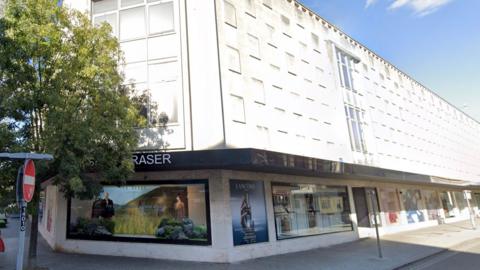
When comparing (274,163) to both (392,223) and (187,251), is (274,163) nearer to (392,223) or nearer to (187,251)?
(187,251)

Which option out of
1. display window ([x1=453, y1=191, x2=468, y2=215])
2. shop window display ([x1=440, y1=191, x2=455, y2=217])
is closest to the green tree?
shop window display ([x1=440, y1=191, x2=455, y2=217])

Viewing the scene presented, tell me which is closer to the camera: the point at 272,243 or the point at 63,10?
the point at 63,10

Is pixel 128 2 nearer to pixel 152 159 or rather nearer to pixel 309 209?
pixel 152 159

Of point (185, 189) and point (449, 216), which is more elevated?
point (185, 189)

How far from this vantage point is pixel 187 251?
38.4 ft

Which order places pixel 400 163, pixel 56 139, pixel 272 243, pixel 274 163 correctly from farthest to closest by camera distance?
pixel 400 163, pixel 272 243, pixel 274 163, pixel 56 139

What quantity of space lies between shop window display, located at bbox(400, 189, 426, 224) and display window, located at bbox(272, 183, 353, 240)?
9966mm

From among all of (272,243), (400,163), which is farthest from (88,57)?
(400,163)

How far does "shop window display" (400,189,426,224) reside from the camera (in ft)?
86.0

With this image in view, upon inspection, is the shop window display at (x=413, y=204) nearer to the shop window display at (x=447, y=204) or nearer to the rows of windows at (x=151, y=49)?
the shop window display at (x=447, y=204)

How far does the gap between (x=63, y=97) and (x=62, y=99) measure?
0.96 ft

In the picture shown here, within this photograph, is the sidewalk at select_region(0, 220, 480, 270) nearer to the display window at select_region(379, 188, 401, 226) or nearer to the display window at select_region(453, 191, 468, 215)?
the display window at select_region(379, 188, 401, 226)

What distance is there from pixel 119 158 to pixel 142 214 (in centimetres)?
331

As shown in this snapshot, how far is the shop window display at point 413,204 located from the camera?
26.2 meters
